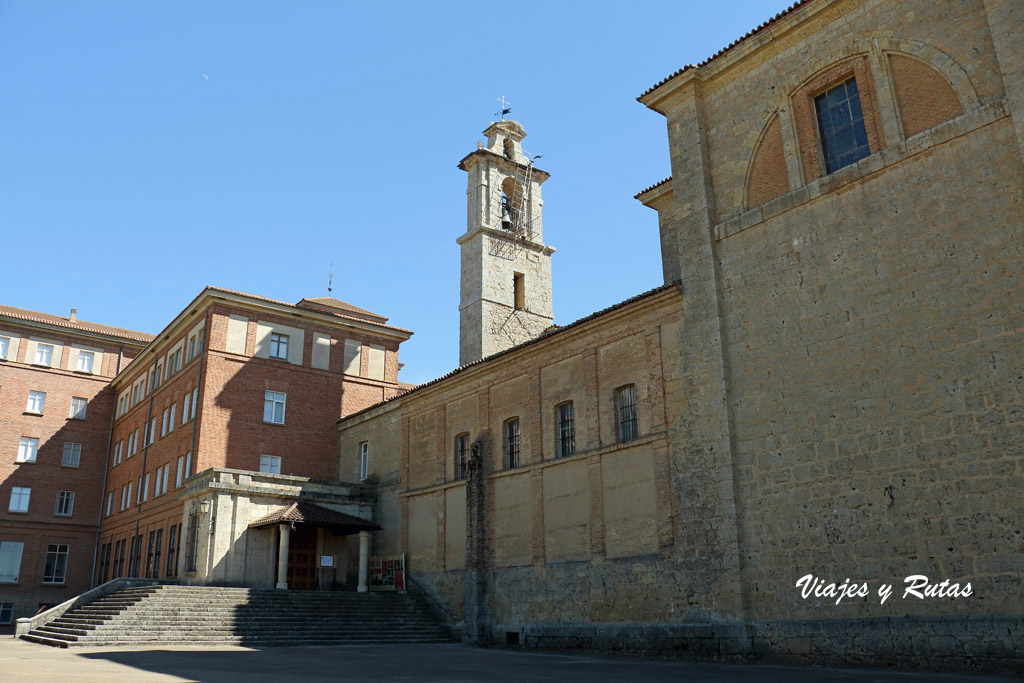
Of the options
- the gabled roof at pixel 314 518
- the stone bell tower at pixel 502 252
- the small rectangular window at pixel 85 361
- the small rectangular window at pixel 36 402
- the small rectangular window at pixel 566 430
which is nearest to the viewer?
the small rectangular window at pixel 566 430

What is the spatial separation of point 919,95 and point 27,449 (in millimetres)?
44203

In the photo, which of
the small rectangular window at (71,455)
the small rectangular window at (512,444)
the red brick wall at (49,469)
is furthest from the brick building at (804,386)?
the small rectangular window at (71,455)

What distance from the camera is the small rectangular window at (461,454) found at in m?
27.4

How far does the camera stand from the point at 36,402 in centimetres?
4350

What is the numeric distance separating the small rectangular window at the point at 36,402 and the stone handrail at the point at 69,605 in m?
19.0

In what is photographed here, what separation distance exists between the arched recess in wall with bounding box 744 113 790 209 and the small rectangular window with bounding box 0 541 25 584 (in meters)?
39.9

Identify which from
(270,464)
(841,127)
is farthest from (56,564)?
(841,127)

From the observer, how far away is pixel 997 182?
14.7 m

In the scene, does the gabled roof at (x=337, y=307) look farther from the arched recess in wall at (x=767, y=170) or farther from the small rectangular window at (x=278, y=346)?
the arched recess in wall at (x=767, y=170)

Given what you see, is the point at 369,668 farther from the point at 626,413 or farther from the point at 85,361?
the point at 85,361

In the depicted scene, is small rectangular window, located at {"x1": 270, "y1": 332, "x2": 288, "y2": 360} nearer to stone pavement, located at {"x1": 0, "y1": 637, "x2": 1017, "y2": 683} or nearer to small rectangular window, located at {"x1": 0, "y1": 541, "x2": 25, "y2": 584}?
stone pavement, located at {"x1": 0, "y1": 637, "x2": 1017, "y2": 683}

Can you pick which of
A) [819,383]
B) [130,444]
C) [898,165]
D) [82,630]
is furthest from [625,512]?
[130,444]

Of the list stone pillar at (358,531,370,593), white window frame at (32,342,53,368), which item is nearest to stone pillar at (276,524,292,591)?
stone pillar at (358,531,370,593)

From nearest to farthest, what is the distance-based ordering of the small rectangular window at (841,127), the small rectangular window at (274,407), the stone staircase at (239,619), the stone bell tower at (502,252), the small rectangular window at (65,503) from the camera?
the small rectangular window at (841,127), the stone staircase at (239,619), the small rectangular window at (274,407), the stone bell tower at (502,252), the small rectangular window at (65,503)
